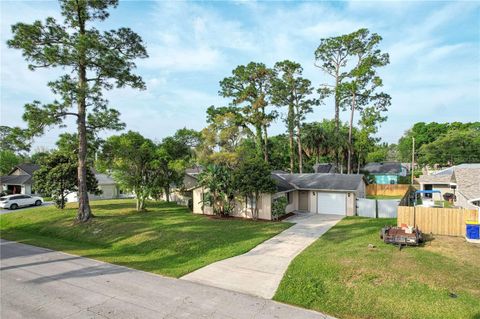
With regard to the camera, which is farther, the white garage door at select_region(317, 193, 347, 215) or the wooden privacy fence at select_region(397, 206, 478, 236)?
the white garage door at select_region(317, 193, 347, 215)

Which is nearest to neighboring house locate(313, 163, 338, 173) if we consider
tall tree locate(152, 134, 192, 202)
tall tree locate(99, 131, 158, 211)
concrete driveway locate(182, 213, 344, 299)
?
tall tree locate(152, 134, 192, 202)

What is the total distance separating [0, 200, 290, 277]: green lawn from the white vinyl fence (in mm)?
6691

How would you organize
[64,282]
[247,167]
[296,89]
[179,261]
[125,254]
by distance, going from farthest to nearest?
[296,89]
[247,167]
[125,254]
[179,261]
[64,282]

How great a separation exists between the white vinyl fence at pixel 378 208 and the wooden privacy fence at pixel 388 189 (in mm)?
16507

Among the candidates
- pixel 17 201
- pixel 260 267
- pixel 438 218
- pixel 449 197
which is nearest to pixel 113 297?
pixel 260 267

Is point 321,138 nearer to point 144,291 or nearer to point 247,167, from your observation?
point 247,167

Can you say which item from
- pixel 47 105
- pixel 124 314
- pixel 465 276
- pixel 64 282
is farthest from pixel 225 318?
pixel 47 105

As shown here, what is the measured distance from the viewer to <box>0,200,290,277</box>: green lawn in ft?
40.9

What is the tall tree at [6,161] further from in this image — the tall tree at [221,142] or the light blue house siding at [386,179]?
the light blue house siding at [386,179]

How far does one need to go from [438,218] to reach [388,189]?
2298cm

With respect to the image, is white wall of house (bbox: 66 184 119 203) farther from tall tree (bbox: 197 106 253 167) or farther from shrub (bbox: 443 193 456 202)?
shrub (bbox: 443 193 456 202)

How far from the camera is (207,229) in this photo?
1656 centimetres

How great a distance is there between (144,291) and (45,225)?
15371mm

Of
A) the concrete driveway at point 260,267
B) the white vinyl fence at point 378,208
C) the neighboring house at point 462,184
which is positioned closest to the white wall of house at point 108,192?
the concrete driveway at point 260,267
